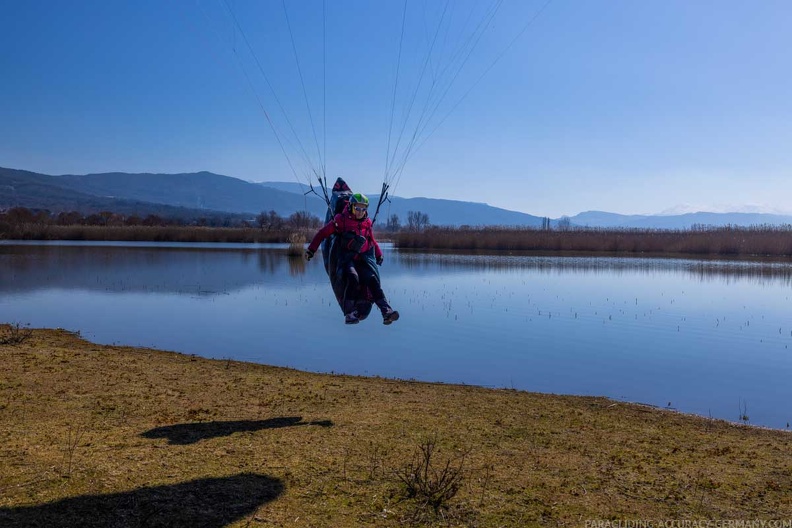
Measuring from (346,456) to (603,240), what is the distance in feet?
188

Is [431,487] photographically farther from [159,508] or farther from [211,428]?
[211,428]

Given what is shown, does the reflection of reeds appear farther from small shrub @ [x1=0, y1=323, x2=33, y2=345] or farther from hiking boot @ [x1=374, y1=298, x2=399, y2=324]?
hiking boot @ [x1=374, y1=298, x2=399, y2=324]

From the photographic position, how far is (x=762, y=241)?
178ft

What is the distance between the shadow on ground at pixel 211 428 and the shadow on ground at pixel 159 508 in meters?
1.67

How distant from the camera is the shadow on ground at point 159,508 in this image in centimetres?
519

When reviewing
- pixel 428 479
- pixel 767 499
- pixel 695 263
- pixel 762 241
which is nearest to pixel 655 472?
pixel 767 499

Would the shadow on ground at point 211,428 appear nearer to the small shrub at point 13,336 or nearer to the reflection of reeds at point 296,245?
the small shrub at point 13,336

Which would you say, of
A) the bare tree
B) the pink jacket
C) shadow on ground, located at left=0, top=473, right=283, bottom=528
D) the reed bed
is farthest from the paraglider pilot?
the bare tree

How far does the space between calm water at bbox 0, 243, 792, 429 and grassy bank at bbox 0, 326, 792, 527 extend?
3019 millimetres

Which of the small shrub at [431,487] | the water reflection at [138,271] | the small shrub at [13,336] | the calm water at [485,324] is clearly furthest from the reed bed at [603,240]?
the small shrub at [431,487]

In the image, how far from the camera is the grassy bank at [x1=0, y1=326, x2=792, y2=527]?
18.7 ft

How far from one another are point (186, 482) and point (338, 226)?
13.6 ft

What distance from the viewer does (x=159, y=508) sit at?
18.1 ft

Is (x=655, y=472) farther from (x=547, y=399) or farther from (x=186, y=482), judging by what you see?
(x=186, y=482)
